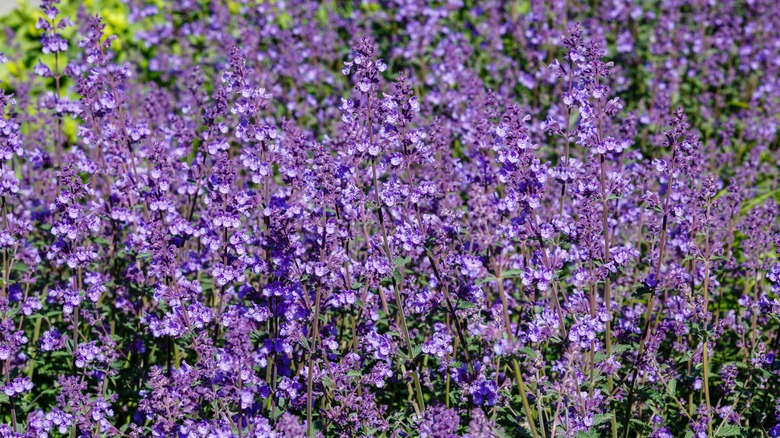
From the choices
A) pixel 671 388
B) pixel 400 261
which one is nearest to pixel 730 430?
pixel 671 388

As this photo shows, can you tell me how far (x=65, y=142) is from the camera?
24.6 ft

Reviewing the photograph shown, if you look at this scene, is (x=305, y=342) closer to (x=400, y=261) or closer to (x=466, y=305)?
(x=400, y=261)

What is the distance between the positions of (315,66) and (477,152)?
431 centimetres

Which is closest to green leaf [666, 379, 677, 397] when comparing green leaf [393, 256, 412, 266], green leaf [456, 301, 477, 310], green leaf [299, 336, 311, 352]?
green leaf [456, 301, 477, 310]

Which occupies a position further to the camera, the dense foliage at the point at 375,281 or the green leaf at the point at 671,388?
the green leaf at the point at 671,388

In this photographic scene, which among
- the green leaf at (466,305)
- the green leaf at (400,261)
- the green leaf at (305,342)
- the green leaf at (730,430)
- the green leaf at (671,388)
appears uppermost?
the green leaf at (400,261)

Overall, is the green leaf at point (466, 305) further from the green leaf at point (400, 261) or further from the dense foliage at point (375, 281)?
the green leaf at point (400, 261)

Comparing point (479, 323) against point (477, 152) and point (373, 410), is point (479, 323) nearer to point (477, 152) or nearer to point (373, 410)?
point (373, 410)

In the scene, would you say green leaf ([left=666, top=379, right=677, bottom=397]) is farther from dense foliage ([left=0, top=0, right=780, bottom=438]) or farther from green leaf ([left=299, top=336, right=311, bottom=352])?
green leaf ([left=299, top=336, right=311, bottom=352])

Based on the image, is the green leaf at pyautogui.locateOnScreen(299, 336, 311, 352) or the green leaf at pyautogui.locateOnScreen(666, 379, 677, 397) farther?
the green leaf at pyautogui.locateOnScreen(666, 379, 677, 397)

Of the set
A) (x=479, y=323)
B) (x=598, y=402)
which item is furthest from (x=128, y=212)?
(x=598, y=402)

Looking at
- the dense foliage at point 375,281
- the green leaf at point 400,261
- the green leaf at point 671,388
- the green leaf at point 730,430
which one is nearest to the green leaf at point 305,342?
the dense foliage at point 375,281

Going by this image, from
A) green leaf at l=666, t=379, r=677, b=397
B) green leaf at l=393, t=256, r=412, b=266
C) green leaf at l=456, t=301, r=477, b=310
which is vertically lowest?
green leaf at l=666, t=379, r=677, b=397

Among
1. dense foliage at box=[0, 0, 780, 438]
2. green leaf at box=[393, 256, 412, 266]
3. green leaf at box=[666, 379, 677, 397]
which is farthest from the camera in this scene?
green leaf at box=[666, 379, 677, 397]
